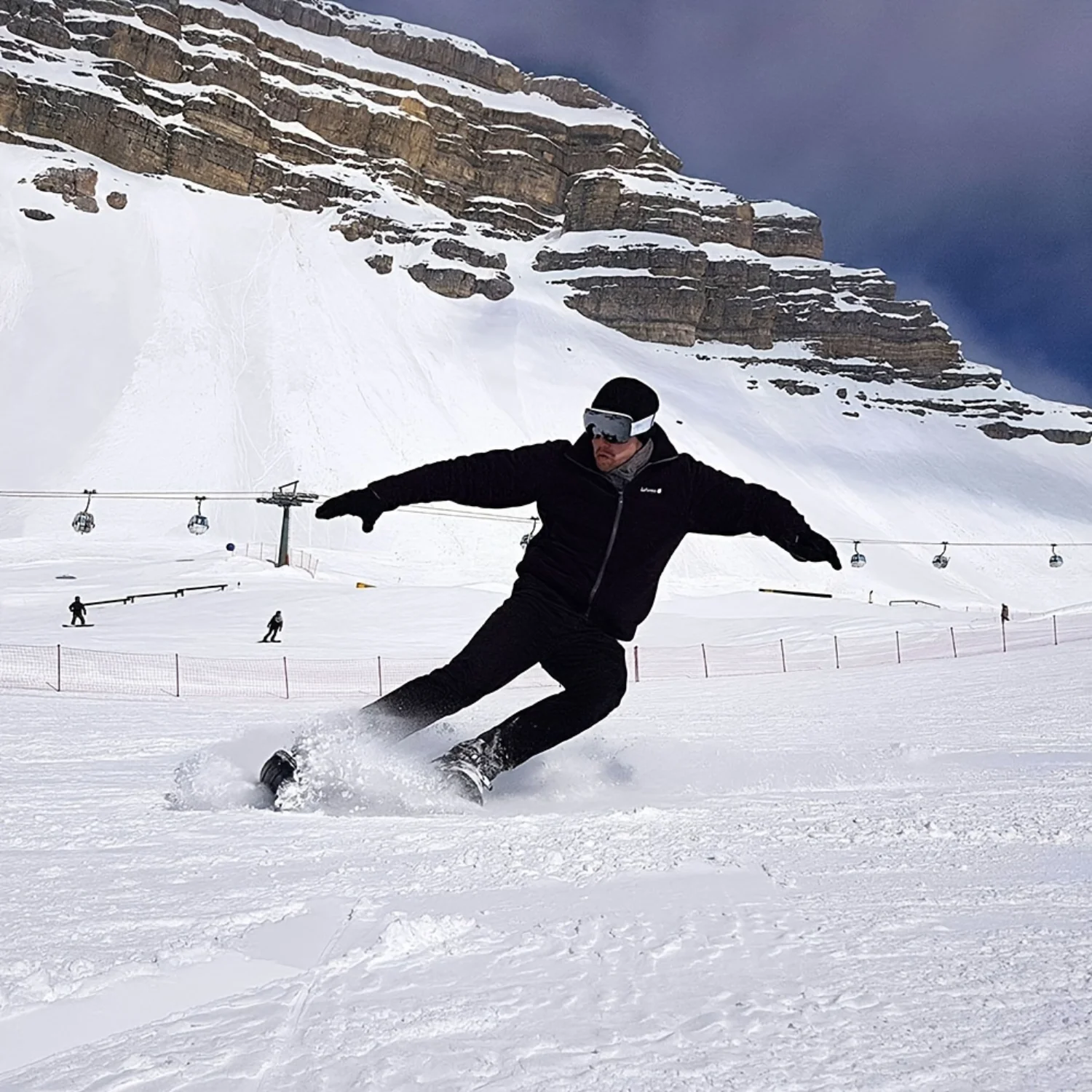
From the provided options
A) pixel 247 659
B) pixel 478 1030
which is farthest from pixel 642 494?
pixel 247 659

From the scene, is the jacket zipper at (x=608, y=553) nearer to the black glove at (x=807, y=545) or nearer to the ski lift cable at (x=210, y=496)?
the black glove at (x=807, y=545)

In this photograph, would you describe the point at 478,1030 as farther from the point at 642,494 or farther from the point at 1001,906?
the point at 642,494

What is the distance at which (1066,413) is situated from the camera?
11219cm

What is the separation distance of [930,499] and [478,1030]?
295 ft

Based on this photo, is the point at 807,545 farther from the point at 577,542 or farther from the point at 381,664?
the point at 381,664

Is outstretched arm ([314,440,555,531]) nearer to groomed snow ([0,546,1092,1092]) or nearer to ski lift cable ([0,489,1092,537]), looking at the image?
groomed snow ([0,546,1092,1092])

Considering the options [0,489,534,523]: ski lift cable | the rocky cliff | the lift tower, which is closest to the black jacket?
the lift tower

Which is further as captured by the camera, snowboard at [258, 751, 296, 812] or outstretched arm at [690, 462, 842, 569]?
outstretched arm at [690, 462, 842, 569]

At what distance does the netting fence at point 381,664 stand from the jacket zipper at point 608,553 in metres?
9.21

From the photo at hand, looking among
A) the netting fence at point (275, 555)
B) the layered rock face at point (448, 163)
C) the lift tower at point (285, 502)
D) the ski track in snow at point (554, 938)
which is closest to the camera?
the ski track in snow at point (554, 938)

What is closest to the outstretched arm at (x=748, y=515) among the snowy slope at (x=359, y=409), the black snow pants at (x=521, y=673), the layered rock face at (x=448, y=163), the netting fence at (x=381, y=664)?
the black snow pants at (x=521, y=673)

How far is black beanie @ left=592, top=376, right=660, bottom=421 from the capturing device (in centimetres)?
366

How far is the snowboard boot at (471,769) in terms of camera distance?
3.38 metres

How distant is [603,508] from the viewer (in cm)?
374
